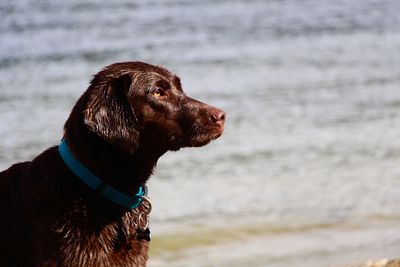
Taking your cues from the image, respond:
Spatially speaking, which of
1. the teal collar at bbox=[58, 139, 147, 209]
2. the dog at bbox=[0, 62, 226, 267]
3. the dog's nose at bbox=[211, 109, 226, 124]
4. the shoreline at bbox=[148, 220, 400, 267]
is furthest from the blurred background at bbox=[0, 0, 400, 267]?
the teal collar at bbox=[58, 139, 147, 209]

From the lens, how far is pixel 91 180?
5.14 metres

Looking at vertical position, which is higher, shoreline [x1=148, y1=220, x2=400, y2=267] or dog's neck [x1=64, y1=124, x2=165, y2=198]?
shoreline [x1=148, y1=220, x2=400, y2=267]

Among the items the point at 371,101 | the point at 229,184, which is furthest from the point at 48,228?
the point at 371,101

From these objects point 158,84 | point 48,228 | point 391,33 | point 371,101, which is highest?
point 391,33

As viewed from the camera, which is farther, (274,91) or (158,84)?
(274,91)

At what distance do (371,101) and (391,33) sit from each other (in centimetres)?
878

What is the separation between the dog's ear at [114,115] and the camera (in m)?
5.06

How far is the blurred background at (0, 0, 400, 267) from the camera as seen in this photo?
32.3 feet

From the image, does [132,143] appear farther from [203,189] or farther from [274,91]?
[274,91]

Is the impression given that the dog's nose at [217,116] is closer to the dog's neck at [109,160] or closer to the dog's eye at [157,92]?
the dog's eye at [157,92]

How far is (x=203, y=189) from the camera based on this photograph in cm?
1121

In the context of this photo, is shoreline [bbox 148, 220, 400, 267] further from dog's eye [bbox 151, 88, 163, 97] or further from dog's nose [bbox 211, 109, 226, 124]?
dog's eye [bbox 151, 88, 163, 97]

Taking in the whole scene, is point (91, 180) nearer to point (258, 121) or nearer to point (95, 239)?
point (95, 239)

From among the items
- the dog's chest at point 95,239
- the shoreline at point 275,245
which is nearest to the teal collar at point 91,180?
the dog's chest at point 95,239
